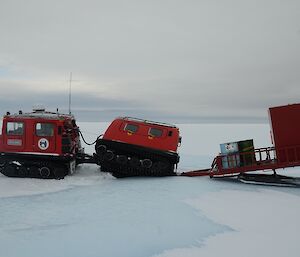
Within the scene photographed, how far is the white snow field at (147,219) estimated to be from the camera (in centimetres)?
585

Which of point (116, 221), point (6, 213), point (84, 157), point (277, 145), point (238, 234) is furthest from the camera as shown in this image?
point (84, 157)

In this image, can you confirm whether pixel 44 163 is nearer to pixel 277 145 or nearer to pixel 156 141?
pixel 156 141

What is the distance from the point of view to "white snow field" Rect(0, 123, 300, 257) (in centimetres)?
585

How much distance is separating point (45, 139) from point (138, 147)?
11.4ft

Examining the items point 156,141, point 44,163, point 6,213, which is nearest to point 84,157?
point 44,163

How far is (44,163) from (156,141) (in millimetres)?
4264

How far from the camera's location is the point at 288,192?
10.7 meters

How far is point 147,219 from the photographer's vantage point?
7.43 meters

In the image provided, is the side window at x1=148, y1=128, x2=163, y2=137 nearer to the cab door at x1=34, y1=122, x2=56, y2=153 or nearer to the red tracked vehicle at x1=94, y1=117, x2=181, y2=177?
the red tracked vehicle at x1=94, y1=117, x2=181, y2=177

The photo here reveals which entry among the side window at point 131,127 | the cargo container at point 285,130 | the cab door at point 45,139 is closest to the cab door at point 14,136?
the cab door at point 45,139

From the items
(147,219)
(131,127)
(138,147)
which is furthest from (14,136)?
(147,219)

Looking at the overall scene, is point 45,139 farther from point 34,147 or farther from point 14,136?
point 14,136

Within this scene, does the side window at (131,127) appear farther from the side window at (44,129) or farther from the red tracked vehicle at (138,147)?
the side window at (44,129)

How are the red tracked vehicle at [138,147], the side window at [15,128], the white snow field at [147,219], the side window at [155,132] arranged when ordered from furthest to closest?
1. the side window at [155,132]
2. the red tracked vehicle at [138,147]
3. the side window at [15,128]
4. the white snow field at [147,219]
